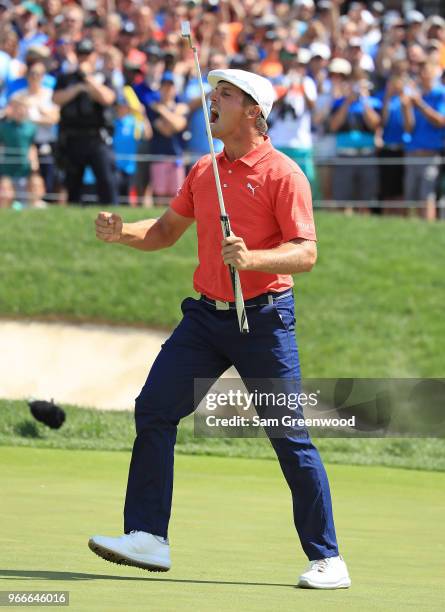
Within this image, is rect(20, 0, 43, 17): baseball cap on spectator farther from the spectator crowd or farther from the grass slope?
the grass slope

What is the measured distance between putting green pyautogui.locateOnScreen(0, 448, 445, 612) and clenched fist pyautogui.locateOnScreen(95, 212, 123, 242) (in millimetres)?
1341

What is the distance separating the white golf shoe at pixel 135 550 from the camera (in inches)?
237

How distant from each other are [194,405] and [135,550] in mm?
A: 656

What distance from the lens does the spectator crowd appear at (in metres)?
17.0

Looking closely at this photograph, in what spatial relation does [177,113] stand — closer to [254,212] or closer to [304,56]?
[304,56]

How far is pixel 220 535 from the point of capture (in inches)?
281

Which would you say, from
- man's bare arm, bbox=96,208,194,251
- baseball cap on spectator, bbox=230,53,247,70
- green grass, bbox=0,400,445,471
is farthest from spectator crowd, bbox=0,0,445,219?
man's bare arm, bbox=96,208,194,251

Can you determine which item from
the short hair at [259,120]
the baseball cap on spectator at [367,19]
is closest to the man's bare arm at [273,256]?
the short hair at [259,120]

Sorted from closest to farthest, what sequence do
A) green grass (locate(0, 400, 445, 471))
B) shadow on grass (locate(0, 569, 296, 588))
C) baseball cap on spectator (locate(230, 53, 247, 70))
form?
1. shadow on grass (locate(0, 569, 296, 588))
2. green grass (locate(0, 400, 445, 471))
3. baseball cap on spectator (locate(230, 53, 247, 70))

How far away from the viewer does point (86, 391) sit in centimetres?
1538

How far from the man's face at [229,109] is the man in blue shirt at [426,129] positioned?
11340mm

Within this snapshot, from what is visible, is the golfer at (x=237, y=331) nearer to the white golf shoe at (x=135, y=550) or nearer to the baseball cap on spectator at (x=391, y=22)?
the white golf shoe at (x=135, y=550)

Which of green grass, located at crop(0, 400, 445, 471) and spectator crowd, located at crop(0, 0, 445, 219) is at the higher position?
spectator crowd, located at crop(0, 0, 445, 219)

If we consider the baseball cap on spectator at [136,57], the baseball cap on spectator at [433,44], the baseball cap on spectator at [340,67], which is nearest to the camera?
the baseball cap on spectator at [340,67]
